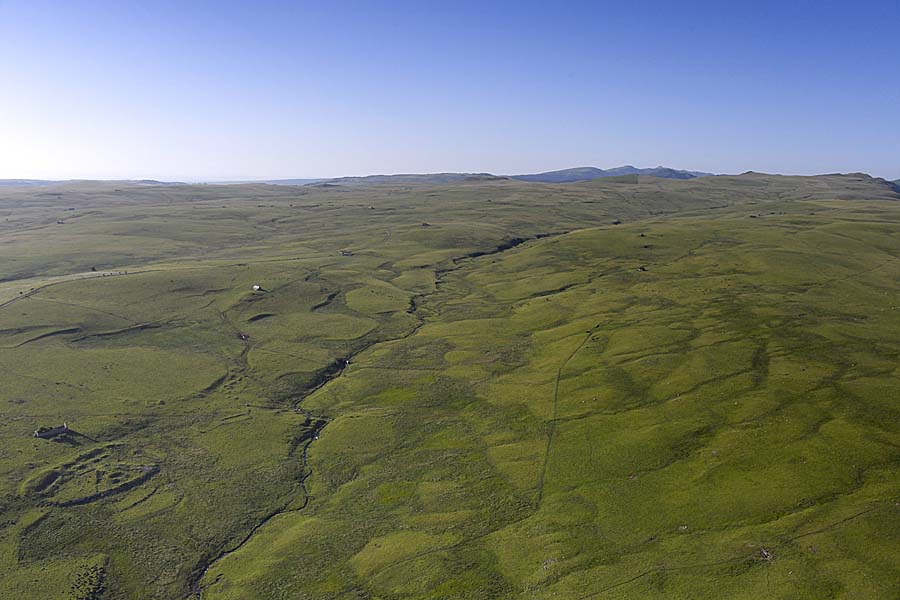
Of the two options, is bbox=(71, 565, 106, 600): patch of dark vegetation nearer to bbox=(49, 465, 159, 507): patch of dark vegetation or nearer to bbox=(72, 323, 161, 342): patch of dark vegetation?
bbox=(49, 465, 159, 507): patch of dark vegetation

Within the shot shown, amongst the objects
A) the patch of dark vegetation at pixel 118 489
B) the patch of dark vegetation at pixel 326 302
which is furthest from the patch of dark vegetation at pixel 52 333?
the patch of dark vegetation at pixel 118 489

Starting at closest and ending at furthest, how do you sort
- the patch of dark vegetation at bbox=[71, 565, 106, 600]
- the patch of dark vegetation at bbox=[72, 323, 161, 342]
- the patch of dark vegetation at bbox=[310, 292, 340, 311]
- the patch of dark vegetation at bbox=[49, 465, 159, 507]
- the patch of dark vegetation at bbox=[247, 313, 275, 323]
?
the patch of dark vegetation at bbox=[71, 565, 106, 600], the patch of dark vegetation at bbox=[49, 465, 159, 507], the patch of dark vegetation at bbox=[72, 323, 161, 342], the patch of dark vegetation at bbox=[247, 313, 275, 323], the patch of dark vegetation at bbox=[310, 292, 340, 311]

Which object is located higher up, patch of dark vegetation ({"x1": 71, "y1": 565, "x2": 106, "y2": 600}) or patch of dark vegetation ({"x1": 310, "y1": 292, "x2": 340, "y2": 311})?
patch of dark vegetation ({"x1": 310, "y1": 292, "x2": 340, "y2": 311})

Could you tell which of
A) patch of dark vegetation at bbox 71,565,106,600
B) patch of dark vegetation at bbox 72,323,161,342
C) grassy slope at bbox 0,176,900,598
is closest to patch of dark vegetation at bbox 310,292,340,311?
grassy slope at bbox 0,176,900,598

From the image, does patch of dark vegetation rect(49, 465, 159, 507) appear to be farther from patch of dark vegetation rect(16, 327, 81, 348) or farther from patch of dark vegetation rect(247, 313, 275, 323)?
patch of dark vegetation rect(247, 313, 275, 323)

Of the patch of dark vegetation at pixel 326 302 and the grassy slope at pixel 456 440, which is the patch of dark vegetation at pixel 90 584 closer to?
the grassy slope at pixel 456 440

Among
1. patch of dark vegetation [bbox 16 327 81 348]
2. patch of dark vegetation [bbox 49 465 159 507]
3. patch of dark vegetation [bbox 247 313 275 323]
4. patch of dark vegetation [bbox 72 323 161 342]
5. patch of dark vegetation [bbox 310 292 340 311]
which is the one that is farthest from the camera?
patch of dark vegetation [bbox 310 292 340 311]

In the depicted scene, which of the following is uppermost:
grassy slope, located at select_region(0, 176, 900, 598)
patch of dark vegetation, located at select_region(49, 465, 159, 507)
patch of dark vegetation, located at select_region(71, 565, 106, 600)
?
grassy slope, located at select_region(0, 176, 900, 598)

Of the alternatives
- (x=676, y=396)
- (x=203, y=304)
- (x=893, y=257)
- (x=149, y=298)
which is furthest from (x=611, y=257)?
(x=149, y=298)

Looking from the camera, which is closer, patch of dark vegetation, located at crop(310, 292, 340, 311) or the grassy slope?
the grassy slope
